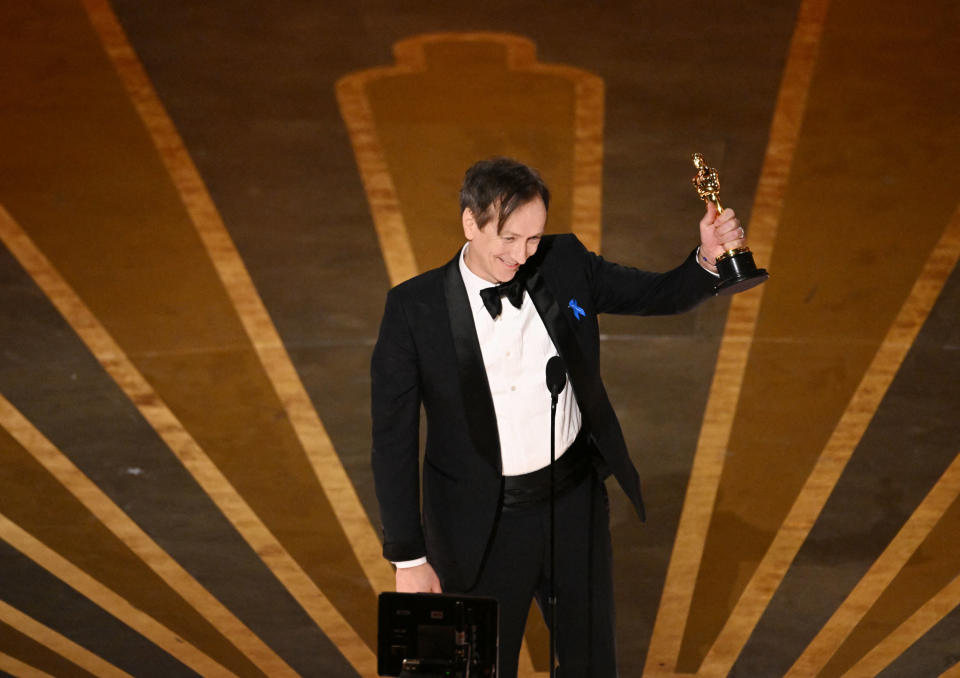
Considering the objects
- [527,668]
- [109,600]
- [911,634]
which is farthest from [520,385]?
[109,600]

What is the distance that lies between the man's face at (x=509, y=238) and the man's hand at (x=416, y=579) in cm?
60

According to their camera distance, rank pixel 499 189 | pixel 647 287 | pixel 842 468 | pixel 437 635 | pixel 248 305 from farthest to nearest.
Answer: pixel 248 305
pixel 842 468
pixel 647 287
pixel 499 189
pixel 437 635

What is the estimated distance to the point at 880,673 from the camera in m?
3.25

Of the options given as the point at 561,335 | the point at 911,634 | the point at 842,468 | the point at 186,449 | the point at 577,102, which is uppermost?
the point at 577,102

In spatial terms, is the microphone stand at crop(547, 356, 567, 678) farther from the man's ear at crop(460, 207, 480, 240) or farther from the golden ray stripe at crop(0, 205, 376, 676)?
the golden ray stripe at crop(0, 205, 376, 676)

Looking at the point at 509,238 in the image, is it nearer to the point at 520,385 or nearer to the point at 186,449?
the point at 520,385

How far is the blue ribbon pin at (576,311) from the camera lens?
2.39m

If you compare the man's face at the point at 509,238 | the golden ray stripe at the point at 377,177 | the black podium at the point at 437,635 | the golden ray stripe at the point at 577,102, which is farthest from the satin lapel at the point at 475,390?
the golden ray stripe at the point at 577,102

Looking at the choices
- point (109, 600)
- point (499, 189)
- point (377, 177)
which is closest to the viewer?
point (499, 189)

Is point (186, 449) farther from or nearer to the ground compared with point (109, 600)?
farther from the ground

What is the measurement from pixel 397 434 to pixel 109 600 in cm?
168

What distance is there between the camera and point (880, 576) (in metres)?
3.54

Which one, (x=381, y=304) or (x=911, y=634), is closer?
(x=911, y=634)

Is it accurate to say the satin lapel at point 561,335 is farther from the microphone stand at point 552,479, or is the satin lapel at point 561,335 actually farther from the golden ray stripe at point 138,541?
the golden ray stripe at point 138,541
